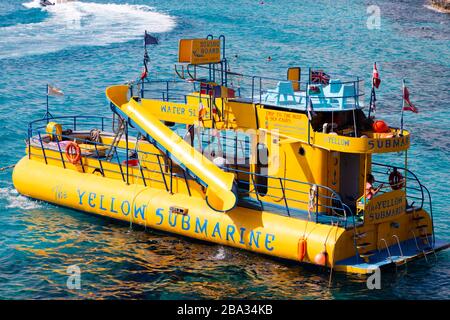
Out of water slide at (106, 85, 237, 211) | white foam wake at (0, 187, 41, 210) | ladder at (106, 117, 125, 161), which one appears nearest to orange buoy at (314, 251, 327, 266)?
water slide at (106, 85, 237, 211)

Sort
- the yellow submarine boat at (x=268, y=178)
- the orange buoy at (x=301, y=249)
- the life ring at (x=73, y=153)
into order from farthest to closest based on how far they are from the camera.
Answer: the life ring at (x=73, y=153), the yellow submarine boat at (x=268, y=178), the orange buoy at (x=301, y=249)

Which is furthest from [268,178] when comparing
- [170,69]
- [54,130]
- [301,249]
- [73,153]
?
[170,69]

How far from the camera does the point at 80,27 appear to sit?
2813 inches

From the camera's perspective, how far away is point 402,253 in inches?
1014

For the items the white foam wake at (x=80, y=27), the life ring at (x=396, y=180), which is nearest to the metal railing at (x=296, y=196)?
the life ring at (x=396, y=180)

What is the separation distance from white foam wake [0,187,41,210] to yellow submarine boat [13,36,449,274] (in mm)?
2113

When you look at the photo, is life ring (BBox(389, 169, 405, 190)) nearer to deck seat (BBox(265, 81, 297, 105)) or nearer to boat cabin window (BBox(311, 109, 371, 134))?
boat cabin window (BBox(311, 109, 371, 134))

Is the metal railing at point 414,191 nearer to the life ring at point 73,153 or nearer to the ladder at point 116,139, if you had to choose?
the ladder at point 116,139

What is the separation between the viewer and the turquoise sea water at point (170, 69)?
2505 centimetres

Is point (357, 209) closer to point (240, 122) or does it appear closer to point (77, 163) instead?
point (240, 122)

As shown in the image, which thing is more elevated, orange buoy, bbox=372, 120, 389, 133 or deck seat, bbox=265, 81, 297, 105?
deck seat, bbox=265, 81, 297, 105

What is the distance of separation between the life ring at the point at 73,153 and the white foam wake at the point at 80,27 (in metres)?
30.1

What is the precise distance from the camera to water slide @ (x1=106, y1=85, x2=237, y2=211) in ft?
86.3

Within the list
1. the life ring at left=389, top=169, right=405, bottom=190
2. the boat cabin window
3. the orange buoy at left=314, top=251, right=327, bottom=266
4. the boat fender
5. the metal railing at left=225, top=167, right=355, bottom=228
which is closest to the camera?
the orange buoy at left=314, top=251, right=327, bottom=266
